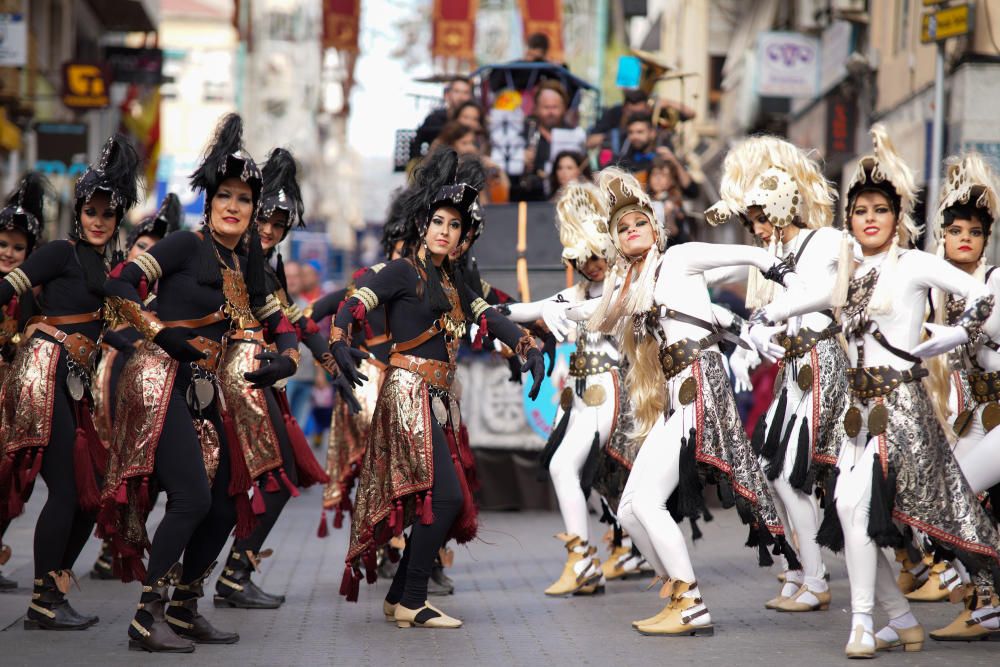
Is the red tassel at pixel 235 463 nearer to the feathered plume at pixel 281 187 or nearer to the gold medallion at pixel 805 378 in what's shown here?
the feathered plume at pixel 281 187

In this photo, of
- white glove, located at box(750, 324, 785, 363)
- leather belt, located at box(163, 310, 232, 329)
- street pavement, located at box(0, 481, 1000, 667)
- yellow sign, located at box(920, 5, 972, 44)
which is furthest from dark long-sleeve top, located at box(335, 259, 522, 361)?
yellow sign, located at box(920, 5, 972, 44)

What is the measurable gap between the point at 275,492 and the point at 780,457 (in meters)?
2.59

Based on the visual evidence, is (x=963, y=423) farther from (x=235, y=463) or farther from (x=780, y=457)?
(x=235, y=463)

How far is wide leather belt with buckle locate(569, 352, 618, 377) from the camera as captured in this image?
902 centimetres

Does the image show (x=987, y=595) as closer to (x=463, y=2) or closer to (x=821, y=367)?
(x=821, y=367)

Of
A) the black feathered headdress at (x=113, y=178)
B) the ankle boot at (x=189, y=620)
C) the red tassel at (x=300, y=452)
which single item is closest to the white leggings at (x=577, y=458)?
the red tassel at (x=300, y=452)

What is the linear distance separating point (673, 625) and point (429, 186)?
7.96 ft

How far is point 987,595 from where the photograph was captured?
7.07m

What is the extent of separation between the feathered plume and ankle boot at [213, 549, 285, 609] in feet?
6.29

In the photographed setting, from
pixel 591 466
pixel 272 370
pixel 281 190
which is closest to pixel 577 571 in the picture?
pixel 591 466

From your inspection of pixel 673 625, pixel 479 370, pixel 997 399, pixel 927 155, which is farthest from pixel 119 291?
pixel 927 155

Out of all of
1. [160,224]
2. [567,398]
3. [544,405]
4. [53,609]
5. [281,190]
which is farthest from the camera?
[544,405]

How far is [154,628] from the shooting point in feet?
21.8

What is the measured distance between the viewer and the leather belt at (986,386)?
7.36 meters
